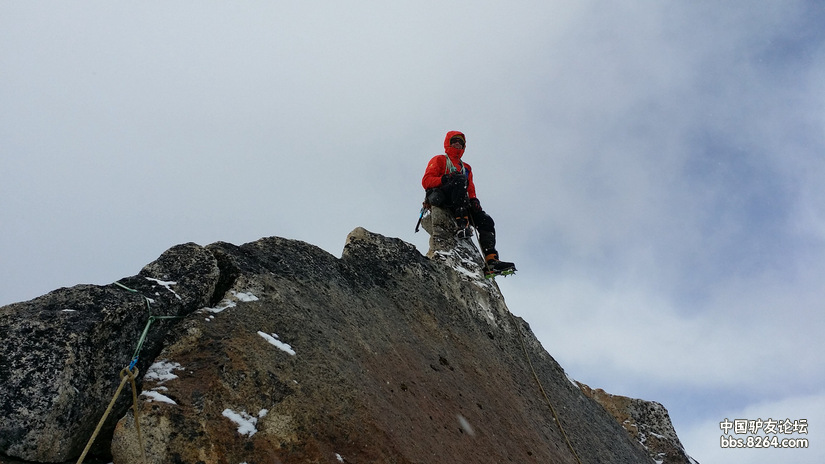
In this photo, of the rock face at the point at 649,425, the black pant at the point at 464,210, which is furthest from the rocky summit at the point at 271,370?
the black pant at the point at 464,210

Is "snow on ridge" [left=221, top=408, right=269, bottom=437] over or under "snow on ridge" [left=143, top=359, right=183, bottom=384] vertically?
under

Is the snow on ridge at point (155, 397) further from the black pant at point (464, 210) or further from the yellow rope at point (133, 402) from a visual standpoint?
the black pant at point (464, 210)

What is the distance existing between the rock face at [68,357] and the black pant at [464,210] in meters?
7.27

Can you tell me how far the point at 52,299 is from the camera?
4.92m

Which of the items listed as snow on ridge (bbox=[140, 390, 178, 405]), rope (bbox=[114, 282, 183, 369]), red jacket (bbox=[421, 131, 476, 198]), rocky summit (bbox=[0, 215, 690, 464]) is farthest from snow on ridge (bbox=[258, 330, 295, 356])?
red jacket (bbox=[421, 131, 476, 198])

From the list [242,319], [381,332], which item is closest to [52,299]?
[242,319]

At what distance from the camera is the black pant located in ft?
39.4

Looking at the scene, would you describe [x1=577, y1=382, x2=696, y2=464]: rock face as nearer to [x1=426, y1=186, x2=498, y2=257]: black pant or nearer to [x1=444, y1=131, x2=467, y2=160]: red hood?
[x1=426, y1=186, x2=498, y2=257]: black pant

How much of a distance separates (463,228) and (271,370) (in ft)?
23.9

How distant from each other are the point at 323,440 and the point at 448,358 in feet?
9.50

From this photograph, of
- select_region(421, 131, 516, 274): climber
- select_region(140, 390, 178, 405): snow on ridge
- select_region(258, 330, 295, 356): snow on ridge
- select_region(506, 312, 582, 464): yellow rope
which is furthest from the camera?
select_region(421, 131, 516, 274): climber

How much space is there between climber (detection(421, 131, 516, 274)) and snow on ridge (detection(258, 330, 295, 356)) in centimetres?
645

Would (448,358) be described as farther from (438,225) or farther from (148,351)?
(438,225)

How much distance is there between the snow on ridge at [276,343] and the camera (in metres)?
5.46
